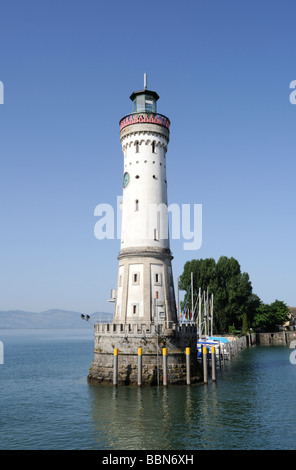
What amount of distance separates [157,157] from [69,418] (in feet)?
102

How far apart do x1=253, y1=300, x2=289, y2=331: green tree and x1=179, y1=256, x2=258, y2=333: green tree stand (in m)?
3.63

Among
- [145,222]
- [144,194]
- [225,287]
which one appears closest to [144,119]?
[144,194]

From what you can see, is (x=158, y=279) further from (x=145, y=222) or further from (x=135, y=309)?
(x=145, y=222)

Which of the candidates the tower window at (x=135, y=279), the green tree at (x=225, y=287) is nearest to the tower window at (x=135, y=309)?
the tower window at (x=135, y=279)

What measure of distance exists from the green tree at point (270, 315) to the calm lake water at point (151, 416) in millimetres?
55330

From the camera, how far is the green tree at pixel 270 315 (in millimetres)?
103000

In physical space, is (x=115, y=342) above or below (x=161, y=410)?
above

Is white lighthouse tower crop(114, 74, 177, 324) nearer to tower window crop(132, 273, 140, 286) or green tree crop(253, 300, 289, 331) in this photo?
tower window crop(132, 273, 140, 286)

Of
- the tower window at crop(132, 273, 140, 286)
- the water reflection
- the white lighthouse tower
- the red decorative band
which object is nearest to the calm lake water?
the water reflection

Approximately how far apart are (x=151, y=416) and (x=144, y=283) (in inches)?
696

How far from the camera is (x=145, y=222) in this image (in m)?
47.5

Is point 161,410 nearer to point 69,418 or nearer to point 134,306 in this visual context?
point 69,418

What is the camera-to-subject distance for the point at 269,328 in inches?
4225

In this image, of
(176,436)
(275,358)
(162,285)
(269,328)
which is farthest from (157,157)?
(269,328)
